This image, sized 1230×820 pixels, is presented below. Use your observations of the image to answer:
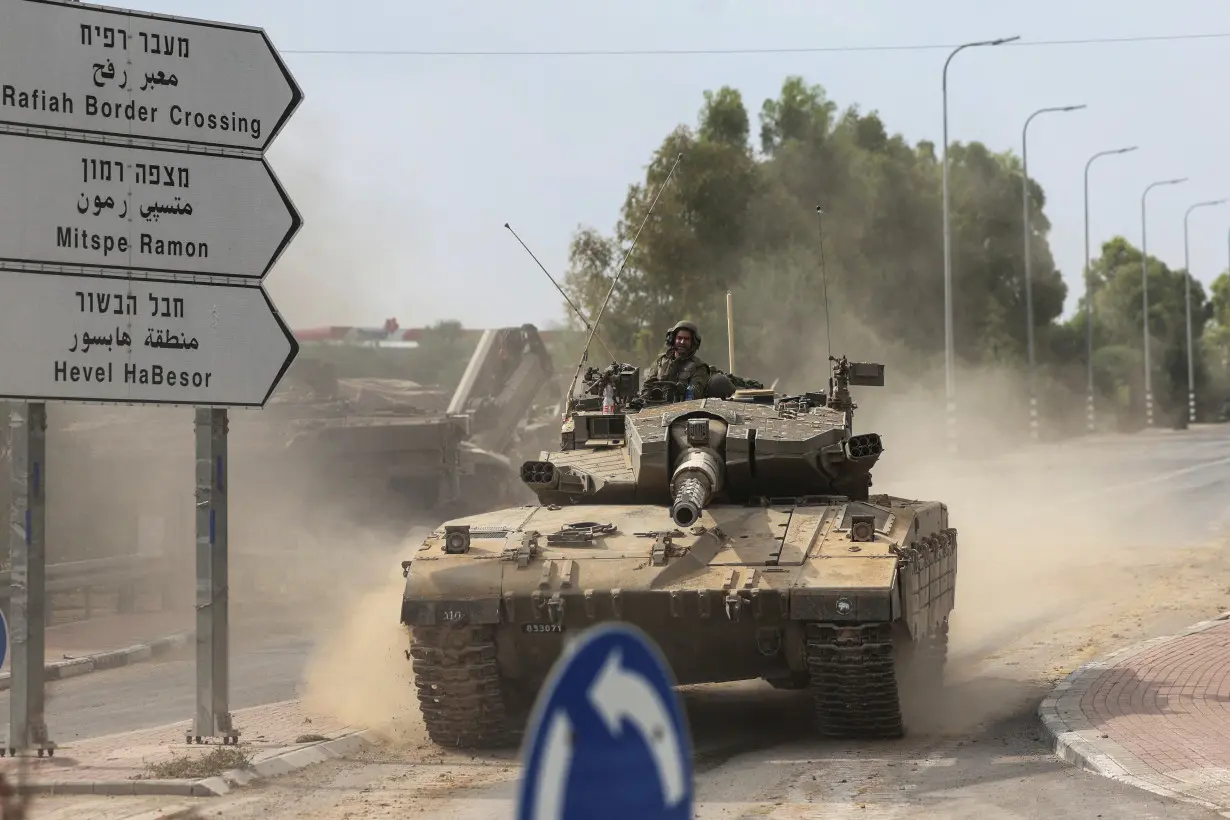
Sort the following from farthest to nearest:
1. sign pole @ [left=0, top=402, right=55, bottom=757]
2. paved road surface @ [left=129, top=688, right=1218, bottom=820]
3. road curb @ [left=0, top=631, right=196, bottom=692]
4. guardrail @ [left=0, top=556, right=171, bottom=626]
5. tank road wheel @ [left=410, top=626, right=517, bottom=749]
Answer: guardrail @ [left=0, top=556, right=171, bottom=626] < road curb @ [left=0, top=631, right=196, bottom=692] < tank road wheel @ [left=410, top=626, right=517, bottom=749] < sign pole @ [left=0, top=402, right=55, bottom=757] < paved road surface @ [left=129, top=688, right=1218, bottom=820]

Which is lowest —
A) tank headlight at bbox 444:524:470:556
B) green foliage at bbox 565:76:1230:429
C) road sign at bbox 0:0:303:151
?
tank headlight at bbox 444:524:470:556

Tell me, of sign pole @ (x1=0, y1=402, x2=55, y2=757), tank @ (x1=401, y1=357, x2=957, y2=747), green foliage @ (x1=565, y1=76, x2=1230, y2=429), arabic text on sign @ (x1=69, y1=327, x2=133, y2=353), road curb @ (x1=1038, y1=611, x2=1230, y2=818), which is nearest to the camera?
road curb @ (x1=1038, y1=611, x2=1230, y2=818)

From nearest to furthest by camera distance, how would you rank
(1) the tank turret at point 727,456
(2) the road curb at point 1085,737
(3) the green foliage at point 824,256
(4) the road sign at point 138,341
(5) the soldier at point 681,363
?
(2) the road curb at point 1085,737
(4) the road sign at point 138,341
(1) the tank turret at point 727,456
(5) the soldier at point 681,363
(3) the green foliage at point 824,256

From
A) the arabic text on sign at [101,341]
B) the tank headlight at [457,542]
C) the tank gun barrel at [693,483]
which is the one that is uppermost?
the arabic text on sign at [101,341]

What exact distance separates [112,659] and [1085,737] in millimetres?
8939

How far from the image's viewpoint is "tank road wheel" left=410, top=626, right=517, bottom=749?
33.8 ft

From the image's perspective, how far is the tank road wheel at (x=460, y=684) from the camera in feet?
33.8

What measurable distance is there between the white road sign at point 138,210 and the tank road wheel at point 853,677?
385 cm

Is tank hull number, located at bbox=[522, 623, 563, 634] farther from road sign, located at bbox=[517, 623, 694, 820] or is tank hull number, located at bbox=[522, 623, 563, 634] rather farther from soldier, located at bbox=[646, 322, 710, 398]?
road sign, located at bbox=[517, 623, 694, 820]

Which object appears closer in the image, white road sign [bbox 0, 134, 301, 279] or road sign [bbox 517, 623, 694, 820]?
road sign [bbox 517, 623, 694, 820]

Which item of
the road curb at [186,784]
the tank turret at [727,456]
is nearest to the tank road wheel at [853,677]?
the tank turret at [727,456]

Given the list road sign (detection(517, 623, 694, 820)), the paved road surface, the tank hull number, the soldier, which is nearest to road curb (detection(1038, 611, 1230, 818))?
the paved road surface

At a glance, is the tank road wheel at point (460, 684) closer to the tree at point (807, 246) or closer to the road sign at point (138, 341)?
the road sign at point (138, 341)

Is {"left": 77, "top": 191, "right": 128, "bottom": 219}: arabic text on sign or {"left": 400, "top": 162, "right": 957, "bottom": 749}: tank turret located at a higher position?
{"left": 77, "top": 191, "right": 128, "bottom": 219}: arabic text on sign
